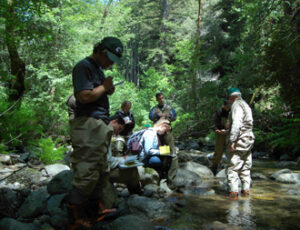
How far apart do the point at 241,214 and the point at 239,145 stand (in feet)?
5.12

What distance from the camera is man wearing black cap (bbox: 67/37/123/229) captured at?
2.40 m

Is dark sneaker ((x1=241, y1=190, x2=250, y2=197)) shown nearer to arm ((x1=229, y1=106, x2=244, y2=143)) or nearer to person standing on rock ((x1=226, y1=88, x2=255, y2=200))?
person standing on rock ((x1=226, y1=88, x2=255, y2=200))

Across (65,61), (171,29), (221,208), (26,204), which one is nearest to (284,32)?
(221,208)

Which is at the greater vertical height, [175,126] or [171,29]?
[171,29]

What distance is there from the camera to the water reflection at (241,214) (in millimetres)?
3254

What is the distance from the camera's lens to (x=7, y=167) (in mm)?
5309

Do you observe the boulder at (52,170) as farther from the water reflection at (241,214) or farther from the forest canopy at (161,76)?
the water reflection at (241,214)

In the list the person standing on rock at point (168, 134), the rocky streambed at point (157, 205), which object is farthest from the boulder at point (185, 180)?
the person standing on rock at point (168, 134)

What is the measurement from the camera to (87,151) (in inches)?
94.7

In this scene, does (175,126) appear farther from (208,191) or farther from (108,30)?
(108,30)

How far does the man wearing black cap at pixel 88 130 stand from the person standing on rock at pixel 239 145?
310cm

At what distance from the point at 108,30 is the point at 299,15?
17.2m

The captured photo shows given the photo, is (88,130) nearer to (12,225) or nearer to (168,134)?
(12,225)

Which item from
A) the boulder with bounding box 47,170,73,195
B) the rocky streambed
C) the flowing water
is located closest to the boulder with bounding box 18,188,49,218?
the rocky streambed
